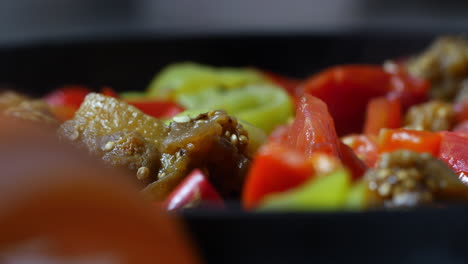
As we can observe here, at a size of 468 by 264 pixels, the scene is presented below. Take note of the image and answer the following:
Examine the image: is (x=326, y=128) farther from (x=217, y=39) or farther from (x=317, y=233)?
(x=217, y=39)

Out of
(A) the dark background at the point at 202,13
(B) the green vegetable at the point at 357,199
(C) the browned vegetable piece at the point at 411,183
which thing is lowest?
(B) the green vegetable at the point at 357,199

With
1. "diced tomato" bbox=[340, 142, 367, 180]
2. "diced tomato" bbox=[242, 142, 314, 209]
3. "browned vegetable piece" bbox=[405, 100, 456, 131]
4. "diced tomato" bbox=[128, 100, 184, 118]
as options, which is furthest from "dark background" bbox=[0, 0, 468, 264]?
"browned vegetable piece" bbox=[405, 100, 456, 131]

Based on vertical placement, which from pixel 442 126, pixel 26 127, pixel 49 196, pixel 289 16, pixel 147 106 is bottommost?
pixel 49 196

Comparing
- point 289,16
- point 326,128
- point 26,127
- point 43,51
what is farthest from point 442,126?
point 289,16

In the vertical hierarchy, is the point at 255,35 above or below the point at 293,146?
above

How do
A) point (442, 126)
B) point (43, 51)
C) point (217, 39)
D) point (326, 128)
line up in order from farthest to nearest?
point (217, 39) → point (43, 51) → point (442, 126) → point (326, 128)

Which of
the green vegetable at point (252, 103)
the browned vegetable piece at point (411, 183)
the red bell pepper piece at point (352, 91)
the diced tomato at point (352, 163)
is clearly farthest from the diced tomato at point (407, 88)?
the browned vegetable piece at point (411, 183)

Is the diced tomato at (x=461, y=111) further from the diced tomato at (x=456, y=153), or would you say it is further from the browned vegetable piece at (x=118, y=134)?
the browned vegetable piece at (x=118, y=134)
